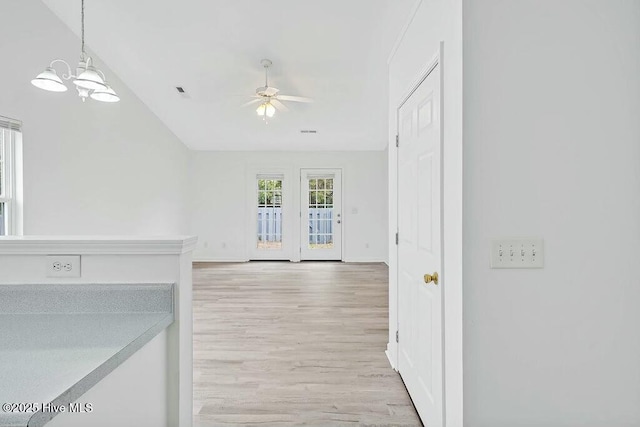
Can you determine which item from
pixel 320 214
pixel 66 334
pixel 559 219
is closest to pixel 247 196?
pixel 320 214

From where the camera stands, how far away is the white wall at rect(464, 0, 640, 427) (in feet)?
4.19

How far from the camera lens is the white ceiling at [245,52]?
3285 millimetres

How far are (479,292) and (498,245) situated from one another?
Result: 0.65 feet

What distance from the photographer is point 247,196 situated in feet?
23.7

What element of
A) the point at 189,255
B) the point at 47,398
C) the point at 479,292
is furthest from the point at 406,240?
the point at 47,398

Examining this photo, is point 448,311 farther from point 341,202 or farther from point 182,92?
point 341,202

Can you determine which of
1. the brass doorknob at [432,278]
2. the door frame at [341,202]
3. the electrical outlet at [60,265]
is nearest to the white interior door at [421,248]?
the brass doorknob at [432,278]

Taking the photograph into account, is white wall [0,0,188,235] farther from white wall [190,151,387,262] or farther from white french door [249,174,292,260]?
white french door [249,174,292,260]

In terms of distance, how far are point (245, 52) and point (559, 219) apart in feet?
12.2

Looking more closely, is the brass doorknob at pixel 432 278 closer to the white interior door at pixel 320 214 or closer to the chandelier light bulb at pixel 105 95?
the chandelier light bulb at pixel 105 95

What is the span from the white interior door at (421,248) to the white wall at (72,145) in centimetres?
361

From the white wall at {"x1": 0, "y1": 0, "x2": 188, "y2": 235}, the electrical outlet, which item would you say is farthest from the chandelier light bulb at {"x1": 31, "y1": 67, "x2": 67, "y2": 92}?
the electrical outlet

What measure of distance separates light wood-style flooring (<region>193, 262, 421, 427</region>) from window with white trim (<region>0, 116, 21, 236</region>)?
199cm

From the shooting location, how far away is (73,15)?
354 cm
